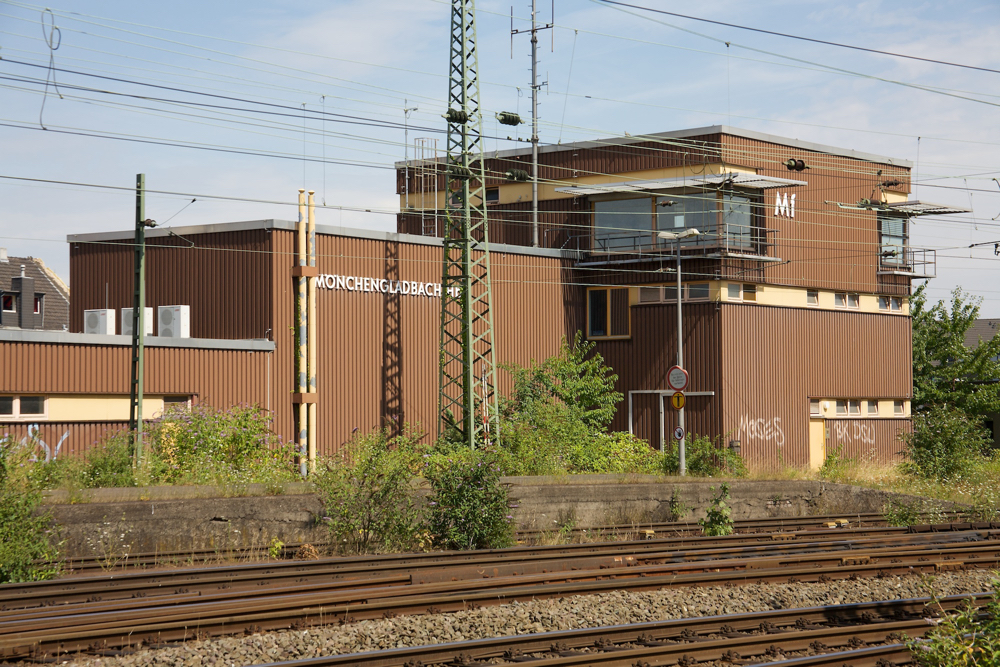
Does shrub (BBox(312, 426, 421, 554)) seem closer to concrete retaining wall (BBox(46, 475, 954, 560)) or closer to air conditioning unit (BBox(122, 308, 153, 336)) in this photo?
concrete retaining wall (BBox(46, 475, 954, 560))

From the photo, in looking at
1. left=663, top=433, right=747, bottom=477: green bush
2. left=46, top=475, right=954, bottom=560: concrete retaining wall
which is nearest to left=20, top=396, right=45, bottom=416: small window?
left=46, top=475, right=954, bottom=560: concrete retaining wall

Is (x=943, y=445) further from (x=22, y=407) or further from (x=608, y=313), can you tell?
(x=22, y=407)

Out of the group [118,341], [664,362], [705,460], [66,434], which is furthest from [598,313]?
[66,434]

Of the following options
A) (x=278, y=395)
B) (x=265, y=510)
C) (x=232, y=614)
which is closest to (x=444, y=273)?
(x=278, y=395)

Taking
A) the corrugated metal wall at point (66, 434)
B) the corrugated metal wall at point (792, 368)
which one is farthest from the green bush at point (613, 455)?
the corrugated metal wall at point (66, 434)

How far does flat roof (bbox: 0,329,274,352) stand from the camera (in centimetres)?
2214

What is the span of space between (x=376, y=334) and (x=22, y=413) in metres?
10.2

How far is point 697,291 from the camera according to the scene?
3391 centimetres

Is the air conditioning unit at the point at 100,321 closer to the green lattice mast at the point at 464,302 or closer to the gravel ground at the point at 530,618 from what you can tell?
the green lattice mast at the point at 464,302

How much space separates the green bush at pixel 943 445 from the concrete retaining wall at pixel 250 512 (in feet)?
26.4

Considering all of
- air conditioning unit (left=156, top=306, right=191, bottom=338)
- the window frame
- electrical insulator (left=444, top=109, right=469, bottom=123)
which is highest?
electrical insulator (left=444, top=109, right=469, bottom=123)

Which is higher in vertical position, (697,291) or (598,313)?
(697,291)

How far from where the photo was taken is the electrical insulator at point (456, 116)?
2822cm

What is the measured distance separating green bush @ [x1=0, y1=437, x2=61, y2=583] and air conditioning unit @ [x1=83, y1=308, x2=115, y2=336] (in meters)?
13.5
